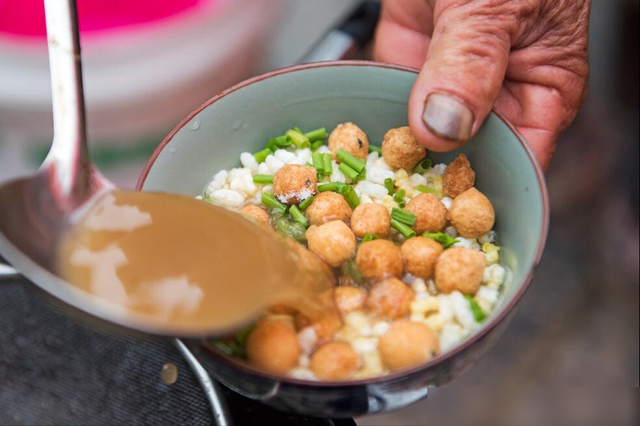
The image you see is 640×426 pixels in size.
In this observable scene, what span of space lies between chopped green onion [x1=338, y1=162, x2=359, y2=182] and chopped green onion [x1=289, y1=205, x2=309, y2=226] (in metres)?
0.09

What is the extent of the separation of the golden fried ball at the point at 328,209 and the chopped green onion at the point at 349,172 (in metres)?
0.06

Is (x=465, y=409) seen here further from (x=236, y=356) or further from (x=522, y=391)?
(x=236, y=356)

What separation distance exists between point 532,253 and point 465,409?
2.68 ft

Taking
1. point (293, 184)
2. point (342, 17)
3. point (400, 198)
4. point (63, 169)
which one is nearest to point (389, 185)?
point (400, 198)

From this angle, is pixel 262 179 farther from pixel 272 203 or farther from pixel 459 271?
pixel 459 271

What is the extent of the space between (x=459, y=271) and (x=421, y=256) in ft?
0.17

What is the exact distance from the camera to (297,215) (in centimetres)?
88

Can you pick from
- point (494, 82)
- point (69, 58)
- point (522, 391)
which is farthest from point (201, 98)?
point (522, 391)

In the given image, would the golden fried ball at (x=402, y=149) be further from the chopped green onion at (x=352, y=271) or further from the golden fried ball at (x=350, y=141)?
the chopped green onion at (x=352, y=271)

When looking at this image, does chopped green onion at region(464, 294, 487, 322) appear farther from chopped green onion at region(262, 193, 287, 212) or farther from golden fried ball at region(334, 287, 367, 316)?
chopped green onion at region(262, 193, 287, 212)

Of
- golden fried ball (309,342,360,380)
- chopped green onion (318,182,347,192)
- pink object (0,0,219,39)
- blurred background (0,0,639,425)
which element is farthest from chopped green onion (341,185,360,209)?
pink object (0,0,219,39)

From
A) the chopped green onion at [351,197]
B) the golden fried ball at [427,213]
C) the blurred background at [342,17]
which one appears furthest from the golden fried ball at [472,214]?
the blurred background at [342,17]

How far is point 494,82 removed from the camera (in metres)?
0.90

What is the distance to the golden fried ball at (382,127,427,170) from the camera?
911mm
